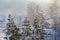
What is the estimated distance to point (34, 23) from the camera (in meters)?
2.39

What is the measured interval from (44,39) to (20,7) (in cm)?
71

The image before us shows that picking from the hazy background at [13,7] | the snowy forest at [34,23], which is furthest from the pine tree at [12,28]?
the hazy background at [13,7]

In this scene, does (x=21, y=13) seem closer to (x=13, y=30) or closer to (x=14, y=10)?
(x=14, y=10)

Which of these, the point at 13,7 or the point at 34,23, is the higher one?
the point at 13,7

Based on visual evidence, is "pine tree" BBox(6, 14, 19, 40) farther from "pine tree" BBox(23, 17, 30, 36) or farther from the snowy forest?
"pine tree" BBox(23, 17, 30, 36)

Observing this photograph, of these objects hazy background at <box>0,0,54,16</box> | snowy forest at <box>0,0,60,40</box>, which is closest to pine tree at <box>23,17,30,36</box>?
snowy forest at <box>0,0,60,40</box>

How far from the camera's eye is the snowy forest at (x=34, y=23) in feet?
7.62

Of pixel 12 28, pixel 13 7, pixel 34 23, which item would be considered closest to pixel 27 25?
pixel 34 23

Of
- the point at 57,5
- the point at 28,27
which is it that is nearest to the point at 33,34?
the point at 28,27

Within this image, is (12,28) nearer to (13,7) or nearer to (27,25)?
(27,25)

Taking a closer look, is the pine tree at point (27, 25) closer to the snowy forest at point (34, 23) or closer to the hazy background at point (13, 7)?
the snowy forest at point (34, 23)

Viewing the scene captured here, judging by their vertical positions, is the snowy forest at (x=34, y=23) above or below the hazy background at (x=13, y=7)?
below

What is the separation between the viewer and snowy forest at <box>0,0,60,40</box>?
2.32 metres

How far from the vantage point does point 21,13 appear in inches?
93.4
